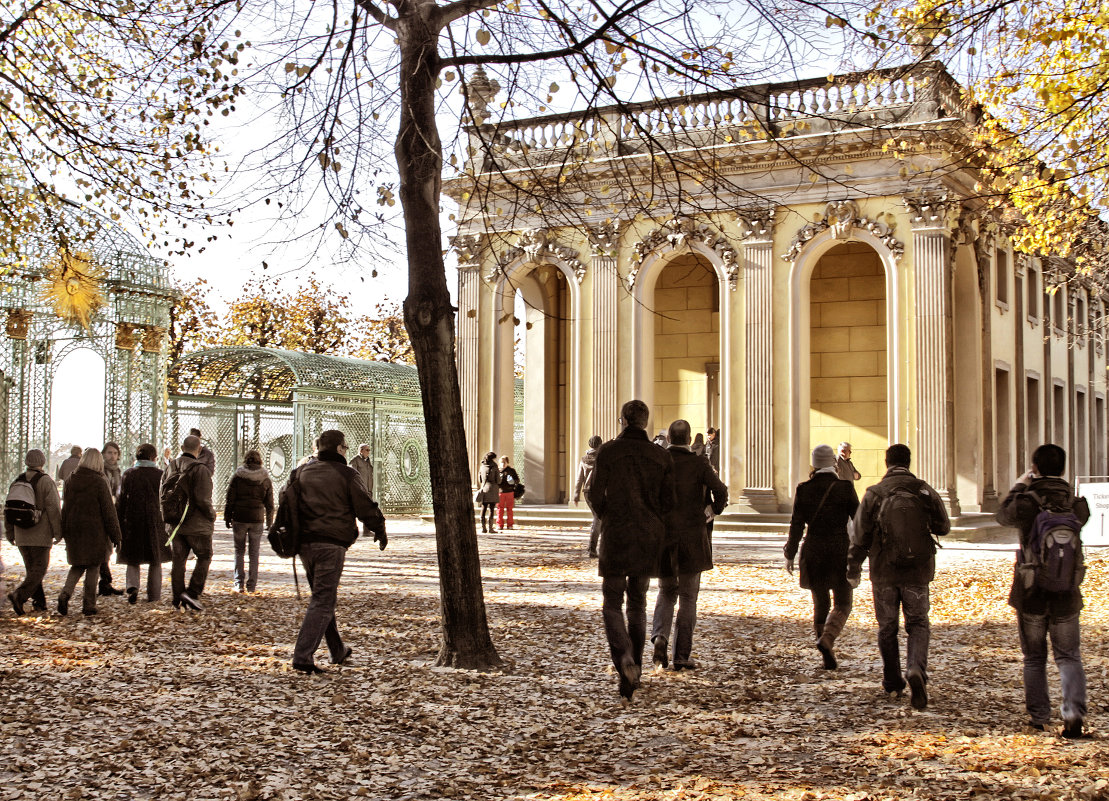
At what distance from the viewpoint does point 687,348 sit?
A: 27531 millimetres

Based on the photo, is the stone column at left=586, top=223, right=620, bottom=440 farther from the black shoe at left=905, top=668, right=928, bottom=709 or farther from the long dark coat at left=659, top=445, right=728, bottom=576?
the black shoe at left=905, top=668, right=928, bottom=709

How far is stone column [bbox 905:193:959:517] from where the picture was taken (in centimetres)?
2202

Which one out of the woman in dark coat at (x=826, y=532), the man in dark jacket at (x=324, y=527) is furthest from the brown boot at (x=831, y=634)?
the man in dark jacket at (x=324, y=527)

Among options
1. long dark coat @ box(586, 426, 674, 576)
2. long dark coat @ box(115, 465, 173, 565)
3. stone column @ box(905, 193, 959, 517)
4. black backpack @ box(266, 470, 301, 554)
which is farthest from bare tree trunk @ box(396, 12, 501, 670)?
stone column @ box(905, 193, 959, 517)

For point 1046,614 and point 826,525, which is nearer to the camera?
point 1046,614

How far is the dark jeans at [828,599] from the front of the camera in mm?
8086

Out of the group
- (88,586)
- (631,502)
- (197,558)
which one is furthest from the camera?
(197,558)

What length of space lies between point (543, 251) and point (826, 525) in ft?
59.8

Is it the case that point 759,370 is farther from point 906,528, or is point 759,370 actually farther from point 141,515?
point 906,528

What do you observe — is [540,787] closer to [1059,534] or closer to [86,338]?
[1059,534]

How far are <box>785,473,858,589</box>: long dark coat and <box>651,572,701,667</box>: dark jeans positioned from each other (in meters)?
0.80

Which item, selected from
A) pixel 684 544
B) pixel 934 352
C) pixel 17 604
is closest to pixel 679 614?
pixel 684 544

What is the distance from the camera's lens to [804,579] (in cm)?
838

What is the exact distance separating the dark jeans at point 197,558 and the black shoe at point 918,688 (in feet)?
23.3
